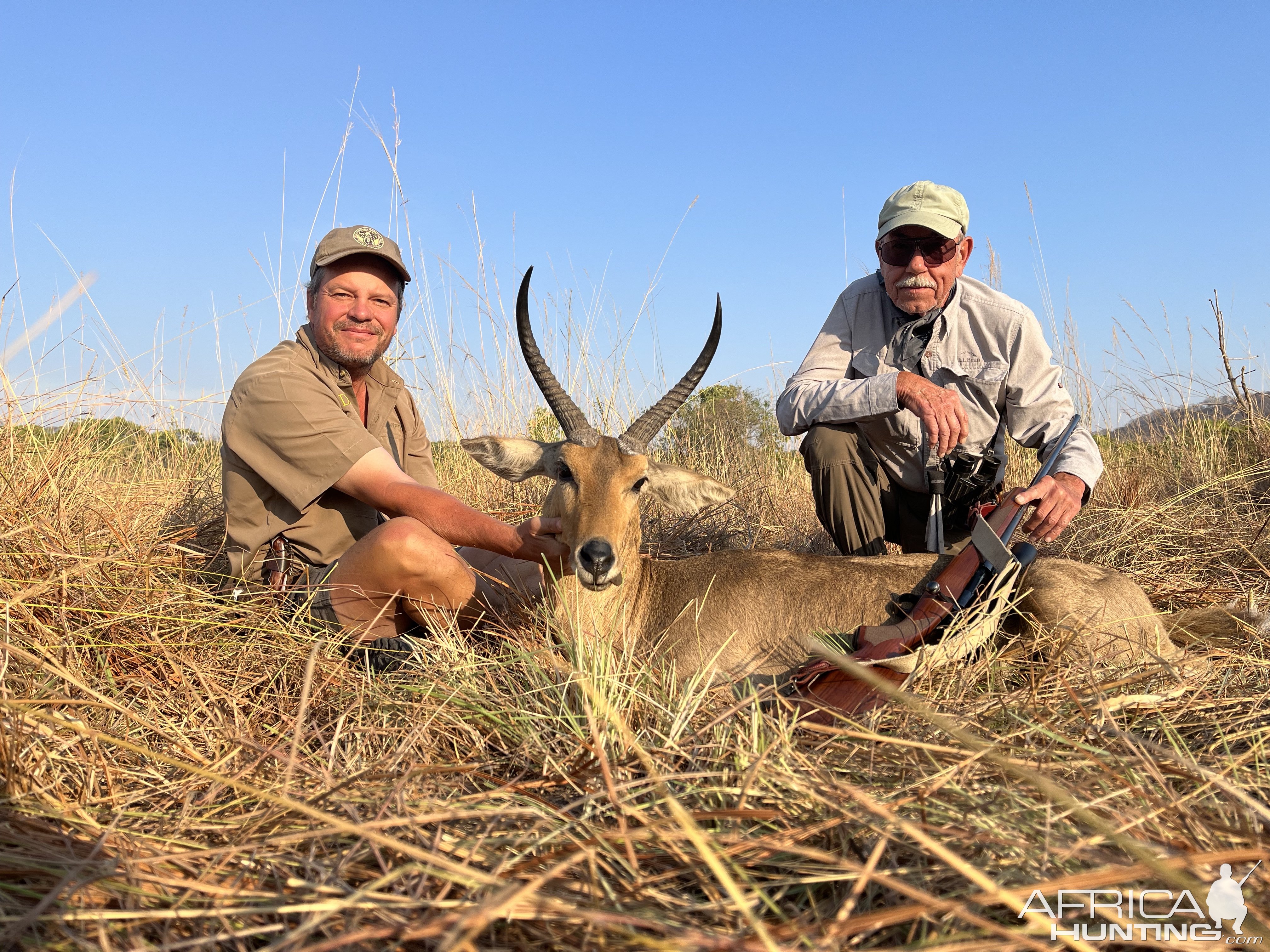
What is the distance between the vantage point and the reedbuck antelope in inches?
159

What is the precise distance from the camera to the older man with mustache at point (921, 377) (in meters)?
5.32

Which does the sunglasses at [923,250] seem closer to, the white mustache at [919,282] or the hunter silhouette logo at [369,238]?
the white mustache at [919,282]

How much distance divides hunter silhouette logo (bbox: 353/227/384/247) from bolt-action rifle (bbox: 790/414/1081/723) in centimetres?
334

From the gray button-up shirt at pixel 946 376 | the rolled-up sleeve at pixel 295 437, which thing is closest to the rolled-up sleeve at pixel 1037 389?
the gray button-up shirt at pixel 946 376

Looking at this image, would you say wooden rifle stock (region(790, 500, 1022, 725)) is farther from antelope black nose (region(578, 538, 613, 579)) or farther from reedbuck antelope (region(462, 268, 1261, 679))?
antelope black nose (region(578, 538, 613, 579))

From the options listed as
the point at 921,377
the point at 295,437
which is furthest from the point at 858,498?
the point at 295,437

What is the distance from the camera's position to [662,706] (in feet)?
9.63

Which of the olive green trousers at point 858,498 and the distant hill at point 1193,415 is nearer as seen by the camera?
the olive green trousers at point 858,498

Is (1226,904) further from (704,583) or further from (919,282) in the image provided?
(919,282)

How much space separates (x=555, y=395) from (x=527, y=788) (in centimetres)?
272

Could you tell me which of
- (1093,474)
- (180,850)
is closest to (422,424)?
(180,850)

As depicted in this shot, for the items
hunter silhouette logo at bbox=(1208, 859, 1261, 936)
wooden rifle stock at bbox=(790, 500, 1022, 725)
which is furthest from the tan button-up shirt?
hunter silhouette logo at bbox=(1208, 859, 1261, 936)

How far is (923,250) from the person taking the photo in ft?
17.6

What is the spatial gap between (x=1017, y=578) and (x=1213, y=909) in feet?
7.92
